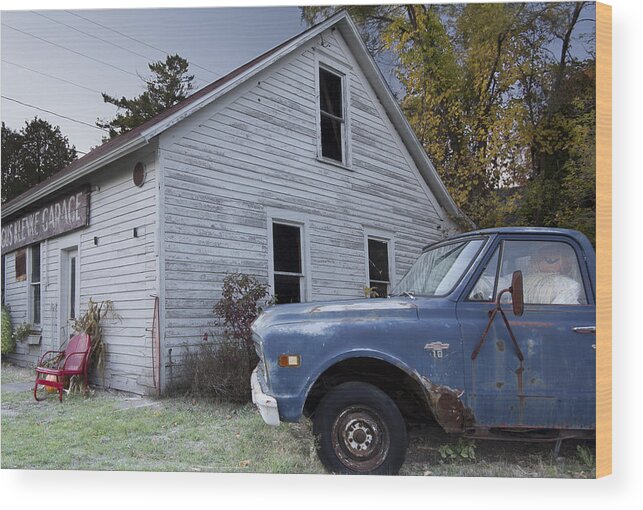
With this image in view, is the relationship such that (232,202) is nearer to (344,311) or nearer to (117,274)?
(117,274)

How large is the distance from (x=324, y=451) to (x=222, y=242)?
1.94 metres

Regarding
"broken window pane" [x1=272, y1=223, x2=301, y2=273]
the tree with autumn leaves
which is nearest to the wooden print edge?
the tree with autumn leaves

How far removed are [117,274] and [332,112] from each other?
7.48 feet

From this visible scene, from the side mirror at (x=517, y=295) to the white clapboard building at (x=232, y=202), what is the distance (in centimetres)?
115

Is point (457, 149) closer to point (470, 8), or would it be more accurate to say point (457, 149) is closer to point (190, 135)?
point (470, 8)

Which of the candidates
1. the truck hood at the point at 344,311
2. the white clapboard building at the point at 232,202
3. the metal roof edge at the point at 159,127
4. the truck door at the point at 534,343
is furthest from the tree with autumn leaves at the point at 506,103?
the truck hood at the point at 344,311

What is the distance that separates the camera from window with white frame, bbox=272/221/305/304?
4.37 metres

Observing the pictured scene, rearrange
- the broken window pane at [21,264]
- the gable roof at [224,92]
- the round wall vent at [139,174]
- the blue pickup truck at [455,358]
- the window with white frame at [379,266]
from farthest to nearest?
1. the round wall vent at [139,174]
2. the broken window pane at [21,264]
3. the gable roof at [224,92]
4. the window with white frame at [379,266]
5. the blue pickup truck at [455,358]

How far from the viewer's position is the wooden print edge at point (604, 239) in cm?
344

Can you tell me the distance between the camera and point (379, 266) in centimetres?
417

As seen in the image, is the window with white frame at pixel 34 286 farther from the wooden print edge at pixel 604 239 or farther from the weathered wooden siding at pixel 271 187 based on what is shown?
the wooden print edge at pixel 604 239

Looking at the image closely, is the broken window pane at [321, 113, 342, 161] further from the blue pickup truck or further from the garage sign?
the garage sign

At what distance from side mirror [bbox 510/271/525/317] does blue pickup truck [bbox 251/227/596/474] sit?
0.01 metres

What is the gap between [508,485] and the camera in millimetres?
3602
